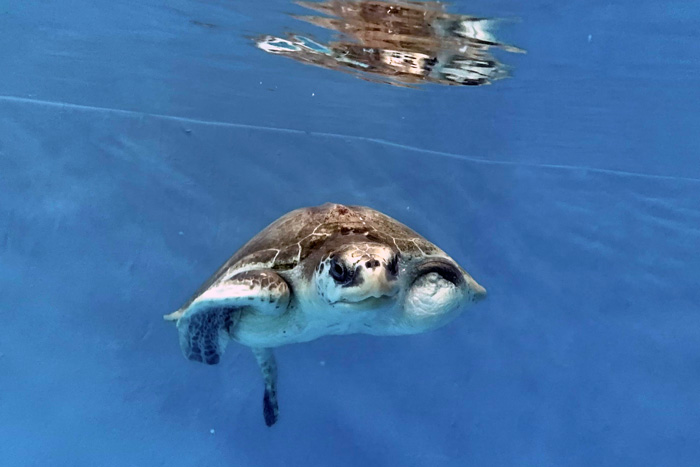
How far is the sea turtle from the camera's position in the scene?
3330 mm

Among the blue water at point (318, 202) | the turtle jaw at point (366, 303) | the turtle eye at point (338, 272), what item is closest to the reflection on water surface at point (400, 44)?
the blue water at point (318, 202)

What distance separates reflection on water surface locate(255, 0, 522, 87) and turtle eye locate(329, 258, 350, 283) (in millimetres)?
3455

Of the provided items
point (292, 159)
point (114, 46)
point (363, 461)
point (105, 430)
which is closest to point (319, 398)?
point (363, 461)

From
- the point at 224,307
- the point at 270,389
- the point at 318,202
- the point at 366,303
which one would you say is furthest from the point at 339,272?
the point at 318,202

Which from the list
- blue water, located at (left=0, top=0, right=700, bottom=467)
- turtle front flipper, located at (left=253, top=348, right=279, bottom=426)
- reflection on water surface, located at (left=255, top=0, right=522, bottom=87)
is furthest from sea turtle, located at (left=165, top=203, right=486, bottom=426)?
blue water, located at (left=0, top=0, right=700, bottom=467)

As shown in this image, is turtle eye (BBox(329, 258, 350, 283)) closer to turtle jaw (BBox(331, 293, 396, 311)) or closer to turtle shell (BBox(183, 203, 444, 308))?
turtle jaw (BBox(331, 293, 396, 311))

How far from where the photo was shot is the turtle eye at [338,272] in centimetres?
321

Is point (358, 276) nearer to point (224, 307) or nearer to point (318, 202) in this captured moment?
point (224, 307)

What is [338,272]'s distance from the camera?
3258 mm

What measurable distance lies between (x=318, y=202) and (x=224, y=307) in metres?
7.96

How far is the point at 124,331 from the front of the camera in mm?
8266

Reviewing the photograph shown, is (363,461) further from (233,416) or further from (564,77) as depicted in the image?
(564,77)

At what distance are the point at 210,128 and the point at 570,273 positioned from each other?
10029 millimetres

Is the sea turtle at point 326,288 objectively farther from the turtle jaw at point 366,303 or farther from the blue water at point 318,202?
the blue water at point 318,202
